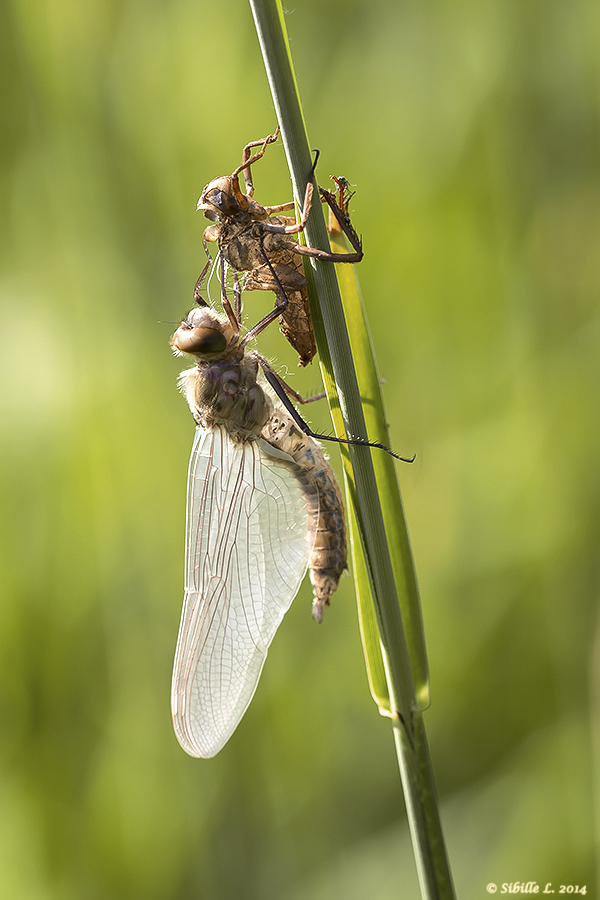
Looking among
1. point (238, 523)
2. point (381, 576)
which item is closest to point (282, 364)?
point (238, 523)

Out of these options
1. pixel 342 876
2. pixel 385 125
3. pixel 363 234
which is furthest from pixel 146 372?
pixel 342 876

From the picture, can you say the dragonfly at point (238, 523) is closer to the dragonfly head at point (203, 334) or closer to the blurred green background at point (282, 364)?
the dragonfly head at point (203, 334)

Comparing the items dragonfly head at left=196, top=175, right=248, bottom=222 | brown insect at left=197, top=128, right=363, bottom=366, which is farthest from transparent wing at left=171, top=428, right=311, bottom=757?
dragonfly head at left=196, top=175, right=248, bottom=222

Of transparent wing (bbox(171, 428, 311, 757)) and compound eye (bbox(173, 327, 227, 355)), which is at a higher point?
compound eye (bbox(173, 327, 227, 355))

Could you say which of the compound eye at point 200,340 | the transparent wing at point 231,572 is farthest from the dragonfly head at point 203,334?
the transparent wing at point 231,572

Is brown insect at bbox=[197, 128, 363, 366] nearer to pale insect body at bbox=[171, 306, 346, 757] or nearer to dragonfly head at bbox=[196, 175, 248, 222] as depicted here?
dragonfly head at bbox=[196, 175, 248, 222]

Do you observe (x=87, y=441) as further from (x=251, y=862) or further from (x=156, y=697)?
(x=251, y=862)

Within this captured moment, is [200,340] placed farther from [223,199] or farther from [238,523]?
[238,523]
